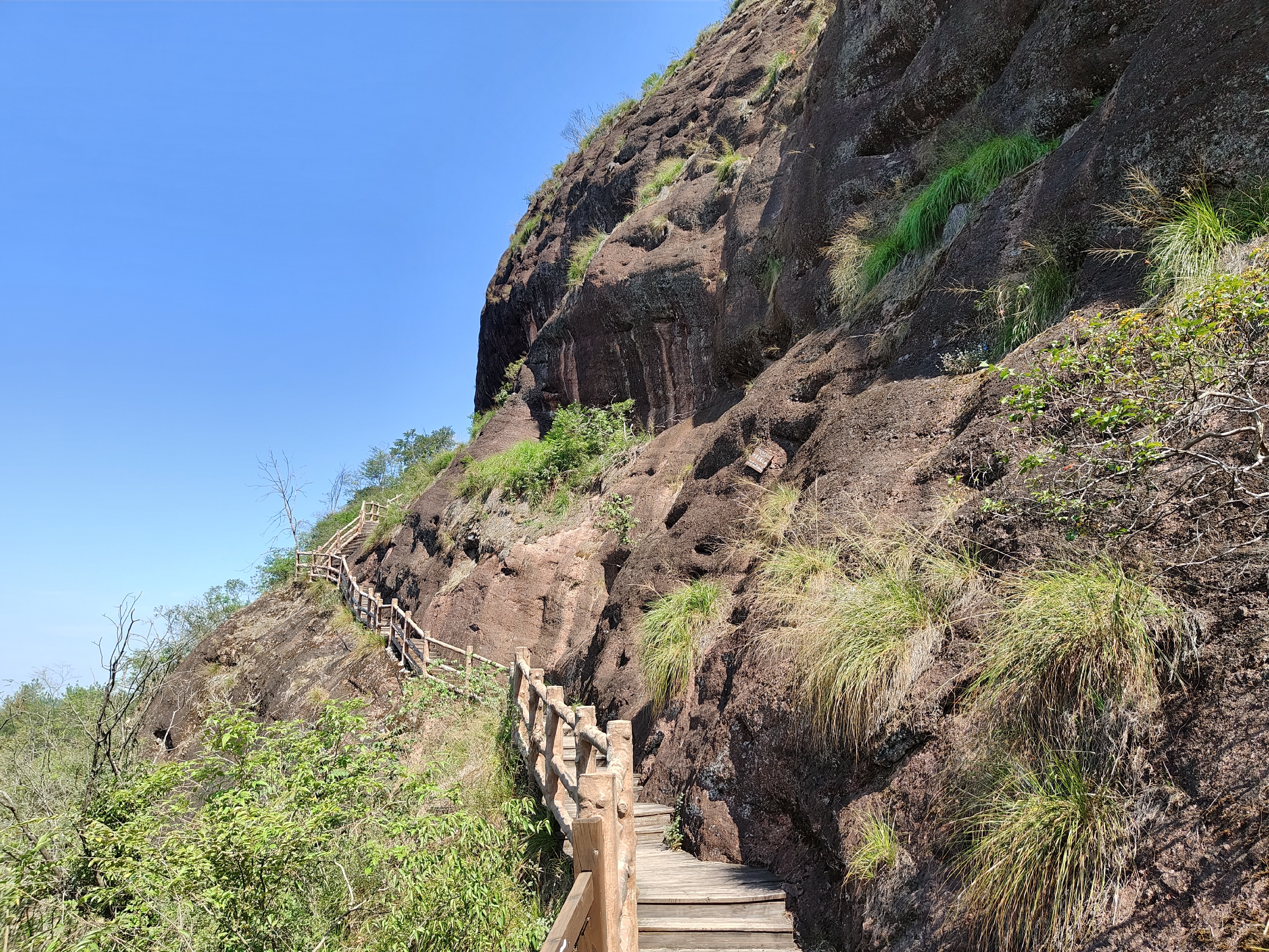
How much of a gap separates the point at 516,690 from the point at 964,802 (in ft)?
23.2

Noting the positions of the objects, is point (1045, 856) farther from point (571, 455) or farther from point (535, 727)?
point (571, 455)

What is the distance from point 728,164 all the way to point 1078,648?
16.3 m

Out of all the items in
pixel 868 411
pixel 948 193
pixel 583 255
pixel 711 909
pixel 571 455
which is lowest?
pixel 711 909

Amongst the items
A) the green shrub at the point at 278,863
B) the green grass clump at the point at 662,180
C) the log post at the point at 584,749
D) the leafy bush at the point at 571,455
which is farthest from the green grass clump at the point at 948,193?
the green grass clump at the point at 662,180

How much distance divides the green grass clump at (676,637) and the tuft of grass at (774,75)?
13541 mm

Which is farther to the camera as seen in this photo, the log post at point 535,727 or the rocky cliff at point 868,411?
the log post at point 535,727

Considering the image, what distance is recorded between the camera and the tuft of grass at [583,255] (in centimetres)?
2159

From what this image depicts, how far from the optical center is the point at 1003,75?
9.67 meters

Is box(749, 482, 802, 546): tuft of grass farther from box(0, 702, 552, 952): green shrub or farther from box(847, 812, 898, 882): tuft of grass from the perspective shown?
box(0, 702, 552, 952): green shrub

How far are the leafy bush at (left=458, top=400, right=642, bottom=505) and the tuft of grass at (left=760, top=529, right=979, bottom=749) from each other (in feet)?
36.8

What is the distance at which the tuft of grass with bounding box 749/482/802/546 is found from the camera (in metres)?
7.98

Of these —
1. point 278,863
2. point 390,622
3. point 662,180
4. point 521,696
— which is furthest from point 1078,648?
point 662,180

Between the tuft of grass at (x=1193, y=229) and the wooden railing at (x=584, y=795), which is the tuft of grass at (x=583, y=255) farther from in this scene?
the tuft of grass at (x=1193, y=229)

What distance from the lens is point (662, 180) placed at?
822 inches
